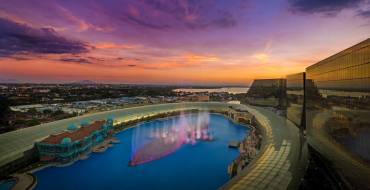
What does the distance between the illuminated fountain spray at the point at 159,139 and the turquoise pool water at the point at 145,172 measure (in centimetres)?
71

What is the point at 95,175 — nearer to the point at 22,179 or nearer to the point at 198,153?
the point at 22,179

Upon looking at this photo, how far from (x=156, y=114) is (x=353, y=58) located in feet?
95.2

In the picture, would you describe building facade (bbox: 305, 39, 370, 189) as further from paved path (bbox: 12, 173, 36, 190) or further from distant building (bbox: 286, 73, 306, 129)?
paved path (bbox: 12, 173, 36, 190)

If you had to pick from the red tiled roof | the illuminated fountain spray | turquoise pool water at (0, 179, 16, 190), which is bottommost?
the illuminated fountain spray

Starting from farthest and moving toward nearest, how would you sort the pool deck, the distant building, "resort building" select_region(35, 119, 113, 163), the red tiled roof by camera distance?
the distant building
the red tiled roof
"resort building" select_region(35, 119, 113, 163)
the pool deck

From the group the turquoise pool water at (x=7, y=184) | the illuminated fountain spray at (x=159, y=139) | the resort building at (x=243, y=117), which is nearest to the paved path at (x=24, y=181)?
the turquoise pool water at (x=7, y=184)

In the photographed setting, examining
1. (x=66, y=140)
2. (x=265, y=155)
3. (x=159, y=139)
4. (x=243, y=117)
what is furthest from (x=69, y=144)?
(x=243, y=117)

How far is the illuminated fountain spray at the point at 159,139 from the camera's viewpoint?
17.5 meters

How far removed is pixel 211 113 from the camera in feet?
139

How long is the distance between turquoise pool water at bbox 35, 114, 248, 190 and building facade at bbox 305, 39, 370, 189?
5.45 metres

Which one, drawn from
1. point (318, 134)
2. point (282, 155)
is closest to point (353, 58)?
point (282, 155)

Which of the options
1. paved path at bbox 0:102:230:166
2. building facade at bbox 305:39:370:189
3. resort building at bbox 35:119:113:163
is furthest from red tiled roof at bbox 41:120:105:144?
building facade at bbox 305:39:370:189

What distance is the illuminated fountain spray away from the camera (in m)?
17.5

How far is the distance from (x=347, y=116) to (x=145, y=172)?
34.0 ft
